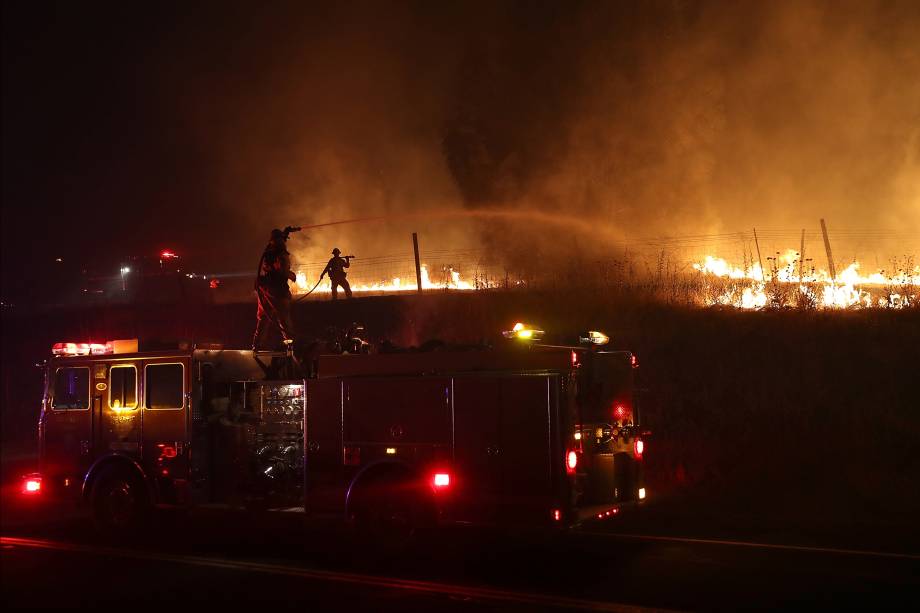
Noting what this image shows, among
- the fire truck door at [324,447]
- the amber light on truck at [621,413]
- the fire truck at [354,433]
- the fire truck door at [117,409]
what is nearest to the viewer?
the fire truck at [354,433]

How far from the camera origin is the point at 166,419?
32.9 ft

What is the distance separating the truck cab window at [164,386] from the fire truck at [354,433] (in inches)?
0.8

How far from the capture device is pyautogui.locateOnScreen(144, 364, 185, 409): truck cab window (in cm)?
1004

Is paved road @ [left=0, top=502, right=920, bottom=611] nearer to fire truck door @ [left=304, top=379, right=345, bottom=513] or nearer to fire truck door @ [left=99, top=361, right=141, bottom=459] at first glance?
fire truck door @ [left=304, top=379, right=345, bottom=513]

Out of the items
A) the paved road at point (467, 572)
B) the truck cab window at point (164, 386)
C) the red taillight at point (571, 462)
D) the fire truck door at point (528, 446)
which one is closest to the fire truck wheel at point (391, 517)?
the paved road at point (467, 572)

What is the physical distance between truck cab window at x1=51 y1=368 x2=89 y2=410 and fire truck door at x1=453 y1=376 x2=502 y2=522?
5.36 m

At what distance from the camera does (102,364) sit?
34.8 ft

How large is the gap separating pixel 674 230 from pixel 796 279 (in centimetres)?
511

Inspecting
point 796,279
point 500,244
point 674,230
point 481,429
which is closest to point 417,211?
point 500,244

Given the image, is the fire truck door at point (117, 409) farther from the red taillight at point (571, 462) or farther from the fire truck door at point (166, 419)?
the red taillight at point (571, 462)

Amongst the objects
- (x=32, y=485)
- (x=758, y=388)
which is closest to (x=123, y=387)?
(x=32, y=485)

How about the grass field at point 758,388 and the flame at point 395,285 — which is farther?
the flame at point 395,285

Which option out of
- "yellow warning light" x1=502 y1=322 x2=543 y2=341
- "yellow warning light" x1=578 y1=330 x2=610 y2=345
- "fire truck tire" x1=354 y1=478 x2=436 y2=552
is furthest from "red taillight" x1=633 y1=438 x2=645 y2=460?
"fire truck tire" x1=354 y1=478 x2=436 y2=552

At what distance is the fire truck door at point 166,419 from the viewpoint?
9.88 metres
